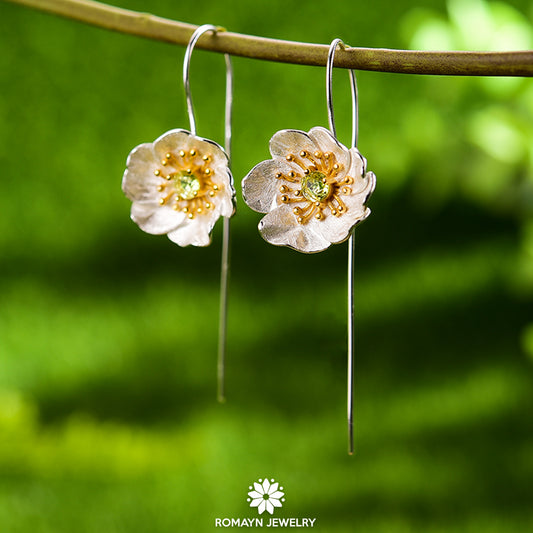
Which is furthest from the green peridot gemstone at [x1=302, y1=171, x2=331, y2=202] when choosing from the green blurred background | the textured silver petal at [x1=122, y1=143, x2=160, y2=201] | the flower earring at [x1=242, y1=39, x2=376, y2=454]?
the green blurred background

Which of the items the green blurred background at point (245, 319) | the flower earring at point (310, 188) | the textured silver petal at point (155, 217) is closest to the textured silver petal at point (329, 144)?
the flower earring at point (310, 188)

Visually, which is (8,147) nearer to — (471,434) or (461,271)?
(461,271)

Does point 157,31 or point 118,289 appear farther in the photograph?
point 118,289

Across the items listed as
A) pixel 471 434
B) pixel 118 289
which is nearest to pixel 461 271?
pixel 471 434

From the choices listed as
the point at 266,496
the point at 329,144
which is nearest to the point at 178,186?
the point at 329,144

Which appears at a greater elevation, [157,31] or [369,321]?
[157,31]

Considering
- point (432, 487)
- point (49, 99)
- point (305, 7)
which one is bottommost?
point (432, 487)

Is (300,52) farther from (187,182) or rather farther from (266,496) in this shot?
(266,496)

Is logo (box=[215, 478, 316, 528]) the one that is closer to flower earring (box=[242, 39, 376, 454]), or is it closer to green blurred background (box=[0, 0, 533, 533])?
green blurred background (box=[0, 0, 533, 533])
